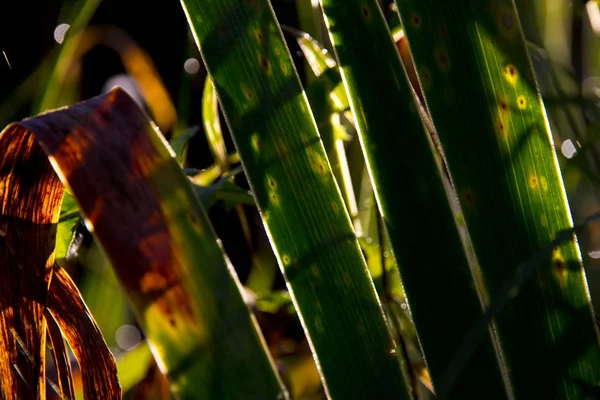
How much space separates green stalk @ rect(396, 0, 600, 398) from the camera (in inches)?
18.3

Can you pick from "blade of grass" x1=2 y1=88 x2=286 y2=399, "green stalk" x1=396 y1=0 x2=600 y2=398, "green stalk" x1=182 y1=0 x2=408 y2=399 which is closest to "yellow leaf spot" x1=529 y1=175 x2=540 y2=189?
"green stalk" x1=396 y1=0 x2=600 y2=398

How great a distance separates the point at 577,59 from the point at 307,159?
3.38ft

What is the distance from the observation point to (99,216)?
1.06ft

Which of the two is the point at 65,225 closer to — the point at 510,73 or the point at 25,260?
the point at 25,260

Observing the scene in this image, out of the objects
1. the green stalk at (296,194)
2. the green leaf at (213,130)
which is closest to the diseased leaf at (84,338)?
the green stalk at (296,194)

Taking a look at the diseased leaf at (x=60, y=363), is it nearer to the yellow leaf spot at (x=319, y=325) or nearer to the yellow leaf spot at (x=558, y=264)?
the yellow leaf spot at (x=319, y=325)

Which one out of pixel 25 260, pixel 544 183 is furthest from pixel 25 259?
pixel 544 183

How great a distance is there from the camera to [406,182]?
477 millimetres

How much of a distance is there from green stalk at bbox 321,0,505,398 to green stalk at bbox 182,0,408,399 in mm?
34

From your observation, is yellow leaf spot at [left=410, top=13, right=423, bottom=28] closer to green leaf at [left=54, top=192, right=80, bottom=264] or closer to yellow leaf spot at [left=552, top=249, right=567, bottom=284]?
yellow leaf spot at [left=552, top=249, right=567, bottom=284]

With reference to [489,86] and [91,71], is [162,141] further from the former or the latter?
[91,71]

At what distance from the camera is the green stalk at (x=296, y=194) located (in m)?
0.45

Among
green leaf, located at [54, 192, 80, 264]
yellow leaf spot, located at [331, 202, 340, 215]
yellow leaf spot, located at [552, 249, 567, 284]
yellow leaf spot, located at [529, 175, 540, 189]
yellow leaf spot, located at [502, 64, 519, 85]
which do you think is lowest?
yellow leaf spot, located at [552, 249, 567, 284]

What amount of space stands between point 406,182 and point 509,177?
75 millimetres
